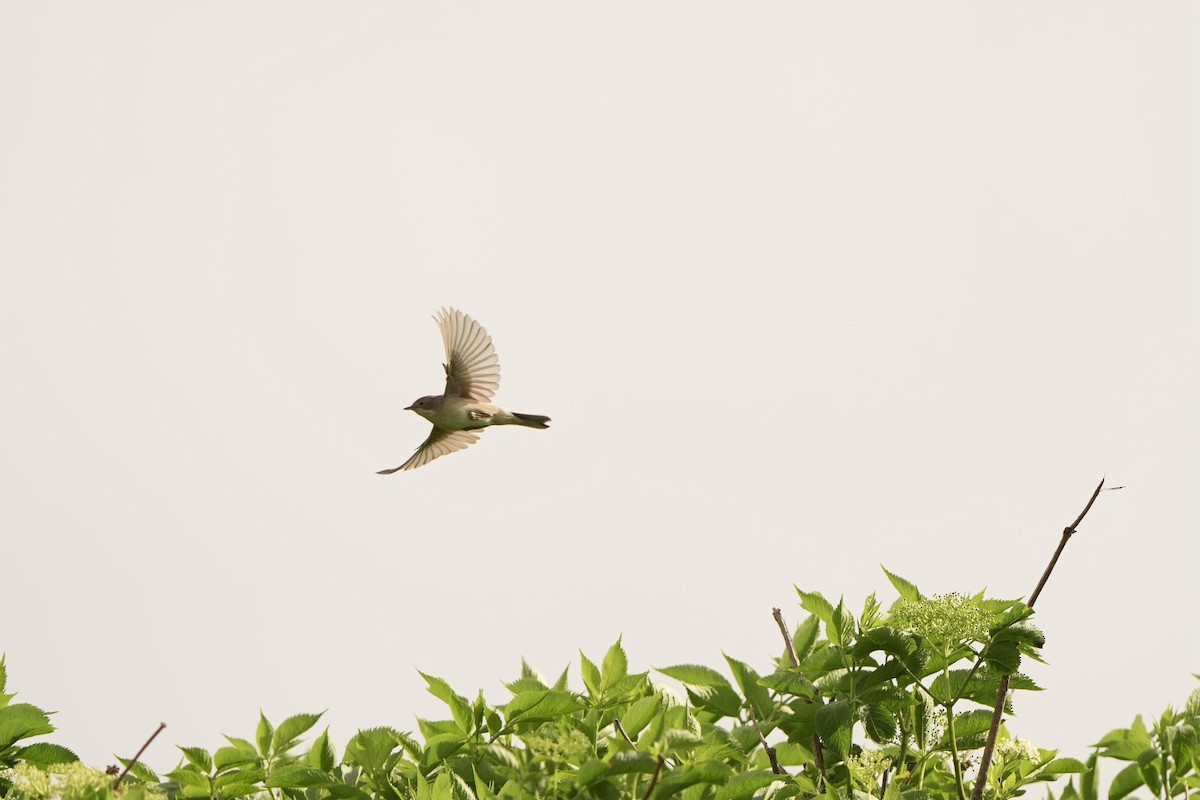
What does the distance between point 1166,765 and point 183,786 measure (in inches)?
96.5

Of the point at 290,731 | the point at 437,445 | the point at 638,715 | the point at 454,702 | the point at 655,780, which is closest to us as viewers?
the point at 655,780

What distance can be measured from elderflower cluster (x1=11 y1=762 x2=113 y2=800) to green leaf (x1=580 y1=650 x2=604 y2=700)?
3.54 ft

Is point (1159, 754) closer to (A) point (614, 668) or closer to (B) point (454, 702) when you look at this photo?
(A) point (614, 668)

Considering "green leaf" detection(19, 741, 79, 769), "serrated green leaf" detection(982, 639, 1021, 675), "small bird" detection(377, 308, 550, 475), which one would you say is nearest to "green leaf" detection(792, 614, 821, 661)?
"serrated green leaf" detection(982, 639, 1021, 675)

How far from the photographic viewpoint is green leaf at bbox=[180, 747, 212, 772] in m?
3.07

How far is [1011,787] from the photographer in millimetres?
3219

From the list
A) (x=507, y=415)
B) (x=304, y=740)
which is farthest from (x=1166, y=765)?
(x=507, y=415)

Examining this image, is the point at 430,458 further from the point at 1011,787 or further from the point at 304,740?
the point at 1011,787

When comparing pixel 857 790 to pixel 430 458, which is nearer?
pixel 857 790

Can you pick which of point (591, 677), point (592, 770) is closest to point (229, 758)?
point (591, 677)

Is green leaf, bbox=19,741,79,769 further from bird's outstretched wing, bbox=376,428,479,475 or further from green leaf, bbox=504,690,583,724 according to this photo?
bird's outstretched wing, bbox=376,428,479,475

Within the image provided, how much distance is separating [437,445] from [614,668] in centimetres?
654

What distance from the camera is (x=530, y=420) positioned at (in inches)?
340

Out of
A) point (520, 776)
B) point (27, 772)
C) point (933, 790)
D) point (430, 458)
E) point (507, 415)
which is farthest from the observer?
point (430, 458)
